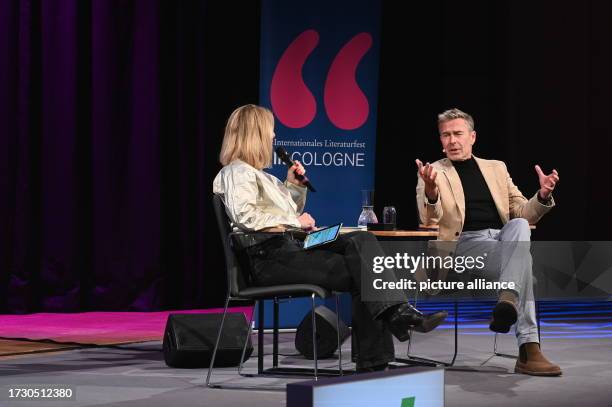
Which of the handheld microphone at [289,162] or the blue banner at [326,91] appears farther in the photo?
the blue banner at [326,91]

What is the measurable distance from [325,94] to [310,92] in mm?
99

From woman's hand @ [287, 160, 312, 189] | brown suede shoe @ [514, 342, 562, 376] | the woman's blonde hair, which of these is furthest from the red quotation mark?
brown suede shoe @ [514, 342, 562, 376]

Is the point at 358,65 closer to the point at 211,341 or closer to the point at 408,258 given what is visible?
the point at 408,258

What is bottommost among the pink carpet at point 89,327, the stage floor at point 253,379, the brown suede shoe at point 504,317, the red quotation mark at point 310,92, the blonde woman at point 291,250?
the pink carpet at point 89,327

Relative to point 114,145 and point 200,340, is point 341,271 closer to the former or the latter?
point 200,340

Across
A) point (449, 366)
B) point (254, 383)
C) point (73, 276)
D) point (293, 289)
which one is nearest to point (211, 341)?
point (254, 383)

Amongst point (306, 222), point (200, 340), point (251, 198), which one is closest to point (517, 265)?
point (306, 222)

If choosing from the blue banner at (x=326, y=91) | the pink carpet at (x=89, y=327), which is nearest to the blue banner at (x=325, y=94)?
the blue banner at (x=326, y=91)

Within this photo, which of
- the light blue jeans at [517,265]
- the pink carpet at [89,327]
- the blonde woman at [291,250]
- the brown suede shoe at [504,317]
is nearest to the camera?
the blonde woman at [291,250]

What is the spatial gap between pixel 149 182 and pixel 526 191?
10.2ft

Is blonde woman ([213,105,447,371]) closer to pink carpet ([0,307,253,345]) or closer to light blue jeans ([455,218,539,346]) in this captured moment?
light blue jeans ([455,218,539,346])

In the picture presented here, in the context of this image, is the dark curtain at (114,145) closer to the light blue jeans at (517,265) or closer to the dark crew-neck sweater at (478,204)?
the dark crew-neck sweater at (478,204)

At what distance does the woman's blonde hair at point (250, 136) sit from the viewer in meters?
3.67

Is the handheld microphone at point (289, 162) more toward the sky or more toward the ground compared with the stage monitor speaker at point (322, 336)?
more toward the sky
